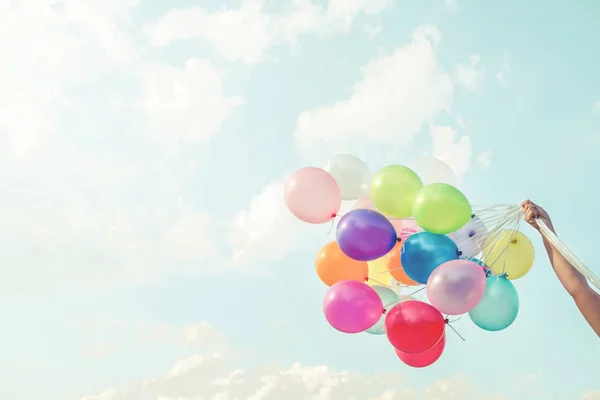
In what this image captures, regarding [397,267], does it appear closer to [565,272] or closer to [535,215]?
[535,215]

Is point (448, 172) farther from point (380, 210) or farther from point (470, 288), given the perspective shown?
point (470, 288)

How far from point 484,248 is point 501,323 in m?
0.60

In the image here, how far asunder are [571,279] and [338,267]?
213 cm

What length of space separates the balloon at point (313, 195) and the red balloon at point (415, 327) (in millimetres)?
1006

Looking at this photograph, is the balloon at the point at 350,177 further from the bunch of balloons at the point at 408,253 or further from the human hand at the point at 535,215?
the human hand at the point at 535,215

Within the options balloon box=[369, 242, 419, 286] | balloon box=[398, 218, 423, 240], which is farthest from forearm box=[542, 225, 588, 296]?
balloon box=[369, 242, 419, 286]

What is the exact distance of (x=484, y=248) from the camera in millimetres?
5023

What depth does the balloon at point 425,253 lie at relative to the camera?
15.2ft

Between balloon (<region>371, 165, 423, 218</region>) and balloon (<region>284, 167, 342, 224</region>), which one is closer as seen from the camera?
balloon (<region>371, 165, 423, 218</region>)

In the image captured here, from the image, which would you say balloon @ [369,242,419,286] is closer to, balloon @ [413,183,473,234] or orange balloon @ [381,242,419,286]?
orange balloon @ [381,242,419,286]

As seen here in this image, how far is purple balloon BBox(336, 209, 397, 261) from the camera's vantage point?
4723 mm

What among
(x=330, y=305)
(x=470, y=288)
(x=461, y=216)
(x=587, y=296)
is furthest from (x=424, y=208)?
(x=587, y=296)

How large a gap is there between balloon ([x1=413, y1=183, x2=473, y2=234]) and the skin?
1.99 feet

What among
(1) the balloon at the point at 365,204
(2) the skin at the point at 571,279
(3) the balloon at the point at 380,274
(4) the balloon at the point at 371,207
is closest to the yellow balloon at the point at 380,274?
(3) the balloon at the point at 380,274
